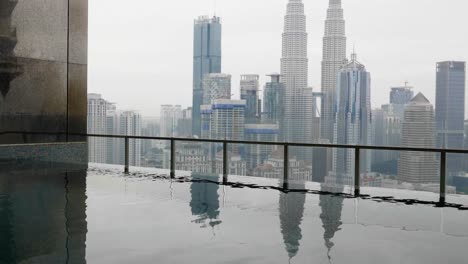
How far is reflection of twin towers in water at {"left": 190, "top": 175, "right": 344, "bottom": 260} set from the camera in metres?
4.83

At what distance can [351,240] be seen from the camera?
15.6 ft

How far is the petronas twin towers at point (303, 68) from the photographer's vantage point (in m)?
13.2

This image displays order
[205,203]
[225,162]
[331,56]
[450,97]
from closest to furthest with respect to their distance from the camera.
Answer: [205,203] < [225,162] < [450,97] < [331,56]

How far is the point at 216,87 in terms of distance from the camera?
16406 mm

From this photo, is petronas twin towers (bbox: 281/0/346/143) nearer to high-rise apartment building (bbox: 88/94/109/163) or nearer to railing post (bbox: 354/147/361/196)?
railing post (bbox: 354/147/361/196)

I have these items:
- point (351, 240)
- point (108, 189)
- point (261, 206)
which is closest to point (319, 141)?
point (261, 206)

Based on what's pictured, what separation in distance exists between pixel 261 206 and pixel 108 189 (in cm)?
268

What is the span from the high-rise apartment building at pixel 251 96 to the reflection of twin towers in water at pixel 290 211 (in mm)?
4462

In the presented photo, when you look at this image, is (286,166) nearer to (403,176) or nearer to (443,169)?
(403,176)

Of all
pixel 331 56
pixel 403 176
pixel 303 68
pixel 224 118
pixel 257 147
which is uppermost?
pixel 331 56

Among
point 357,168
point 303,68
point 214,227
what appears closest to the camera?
point 214,227

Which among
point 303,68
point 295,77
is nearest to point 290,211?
point 295,77

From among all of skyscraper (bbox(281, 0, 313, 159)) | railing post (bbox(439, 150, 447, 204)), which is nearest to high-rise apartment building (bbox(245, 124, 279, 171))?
skyscraper (bbox(281, 0, 313, 159))

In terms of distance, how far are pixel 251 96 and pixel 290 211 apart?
30.8 feet
